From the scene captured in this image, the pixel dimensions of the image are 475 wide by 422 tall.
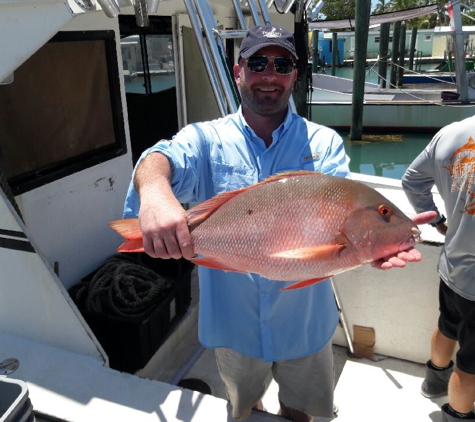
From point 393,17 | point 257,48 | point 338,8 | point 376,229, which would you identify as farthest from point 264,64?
point 338,8

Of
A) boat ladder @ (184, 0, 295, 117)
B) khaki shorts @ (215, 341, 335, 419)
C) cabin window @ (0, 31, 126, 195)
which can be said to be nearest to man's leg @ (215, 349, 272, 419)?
khaki shorts @ (215, 341, 335, 419)

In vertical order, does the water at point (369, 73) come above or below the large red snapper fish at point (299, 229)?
below

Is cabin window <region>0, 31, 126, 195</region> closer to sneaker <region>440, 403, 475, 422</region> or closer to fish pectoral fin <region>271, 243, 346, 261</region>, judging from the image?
fish pectoral fin <region>271, 243, 346, 261</region>

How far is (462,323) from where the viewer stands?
251 cm

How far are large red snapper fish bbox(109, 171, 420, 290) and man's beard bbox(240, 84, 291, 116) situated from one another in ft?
1.66

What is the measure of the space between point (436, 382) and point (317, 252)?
78.7 inches

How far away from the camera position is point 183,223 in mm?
1457

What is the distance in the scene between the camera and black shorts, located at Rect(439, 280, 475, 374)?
2.46 metres

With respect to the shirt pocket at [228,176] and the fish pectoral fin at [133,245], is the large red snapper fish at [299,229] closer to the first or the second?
the fish pectoral fin at [133,245]

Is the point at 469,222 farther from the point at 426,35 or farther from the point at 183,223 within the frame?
the point at 426,35

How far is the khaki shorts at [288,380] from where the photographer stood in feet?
7.17

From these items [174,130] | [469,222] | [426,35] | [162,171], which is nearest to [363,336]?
[469,222]

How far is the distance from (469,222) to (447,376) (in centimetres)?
108

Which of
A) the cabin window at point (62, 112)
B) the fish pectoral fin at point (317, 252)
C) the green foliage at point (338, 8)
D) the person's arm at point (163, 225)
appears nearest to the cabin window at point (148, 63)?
the cabin window at point (62, 112)
